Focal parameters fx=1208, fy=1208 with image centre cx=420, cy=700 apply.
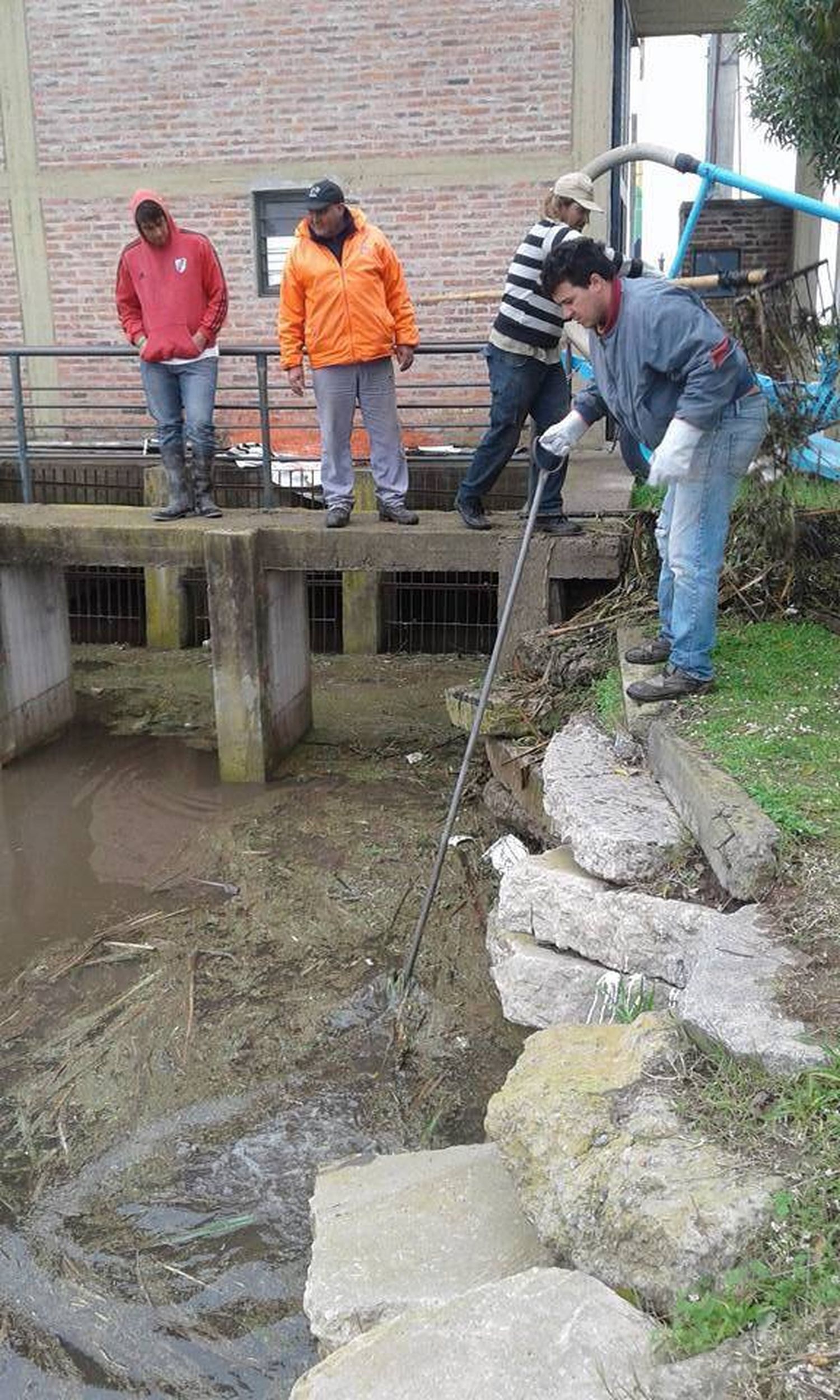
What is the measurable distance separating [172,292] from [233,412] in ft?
15.0

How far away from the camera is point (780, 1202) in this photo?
2.21 meters

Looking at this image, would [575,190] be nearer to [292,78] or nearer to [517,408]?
[517,408]

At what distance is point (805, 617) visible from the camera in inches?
220

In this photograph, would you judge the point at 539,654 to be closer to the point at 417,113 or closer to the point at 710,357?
the point at 710,357

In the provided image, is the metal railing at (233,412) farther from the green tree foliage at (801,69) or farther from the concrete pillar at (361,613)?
the green tree foliage at (801,69)

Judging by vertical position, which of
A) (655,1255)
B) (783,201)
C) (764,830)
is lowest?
(655,1255)

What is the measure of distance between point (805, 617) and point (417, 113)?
7193 millimetres

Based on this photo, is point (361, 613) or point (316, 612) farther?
point (316, 612)

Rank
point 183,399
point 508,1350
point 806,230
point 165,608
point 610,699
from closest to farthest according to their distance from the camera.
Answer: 1. point 508,1350
2. point 610,699
3. point 183,399
4. point 165,608
5. point 806,230

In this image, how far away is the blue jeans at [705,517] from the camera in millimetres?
4332

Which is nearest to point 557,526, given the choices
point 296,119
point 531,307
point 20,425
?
point 531,307

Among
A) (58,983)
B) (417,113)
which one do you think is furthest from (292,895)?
(417,113)

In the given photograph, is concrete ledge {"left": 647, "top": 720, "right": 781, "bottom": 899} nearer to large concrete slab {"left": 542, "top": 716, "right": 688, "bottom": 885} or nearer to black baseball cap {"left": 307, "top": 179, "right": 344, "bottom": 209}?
large concrete slab {"left": 542, "top": 716, "right": 688, "bottom": 885}

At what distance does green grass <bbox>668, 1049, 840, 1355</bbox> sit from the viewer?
6.77 feet
